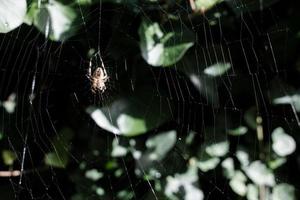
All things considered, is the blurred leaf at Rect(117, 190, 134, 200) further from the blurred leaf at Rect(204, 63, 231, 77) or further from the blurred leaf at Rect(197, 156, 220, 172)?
the blurred leaf at Rect(204, 63, 231, 77)

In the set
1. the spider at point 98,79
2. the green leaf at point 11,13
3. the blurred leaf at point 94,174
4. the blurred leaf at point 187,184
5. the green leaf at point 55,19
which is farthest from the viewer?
the spider at point 98,79

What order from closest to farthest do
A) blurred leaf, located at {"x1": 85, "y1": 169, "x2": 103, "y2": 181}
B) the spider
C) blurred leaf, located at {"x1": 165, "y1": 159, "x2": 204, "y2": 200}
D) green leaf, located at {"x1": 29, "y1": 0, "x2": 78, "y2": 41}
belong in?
green leaf, located at {"x1": 29, "y1": 0, "x2": 78, "y2": 41}
blurred leaf, located at {"x1": 165, "y1": 159, "x2": 204, "y2": 200}
blurred leaf, located at {"x1": 85, "y1": 169, "x2": 103, "y2": 181}
the spider

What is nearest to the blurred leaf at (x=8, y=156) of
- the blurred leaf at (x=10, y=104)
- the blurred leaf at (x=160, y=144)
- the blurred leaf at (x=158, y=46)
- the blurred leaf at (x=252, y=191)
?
the blurred leaf at (x=10, y=104)

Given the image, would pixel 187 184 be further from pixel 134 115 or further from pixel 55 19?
pixel 55 19

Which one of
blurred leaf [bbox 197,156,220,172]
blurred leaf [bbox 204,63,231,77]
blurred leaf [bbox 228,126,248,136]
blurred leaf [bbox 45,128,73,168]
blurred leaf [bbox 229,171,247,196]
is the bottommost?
blurred leaf [bbox 229,171,247,196]

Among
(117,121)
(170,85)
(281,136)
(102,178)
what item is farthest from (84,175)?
(281,136)

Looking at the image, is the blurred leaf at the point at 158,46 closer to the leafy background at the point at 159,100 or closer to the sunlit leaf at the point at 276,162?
the leafy background at the point at 159,100

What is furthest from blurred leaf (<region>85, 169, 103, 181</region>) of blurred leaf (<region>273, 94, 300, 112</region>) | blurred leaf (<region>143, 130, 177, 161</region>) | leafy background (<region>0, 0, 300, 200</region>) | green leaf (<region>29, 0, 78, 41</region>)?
blurred leaf (<region>273, 94, 300, 112</region>)

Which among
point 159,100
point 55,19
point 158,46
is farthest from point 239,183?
point 55,19
